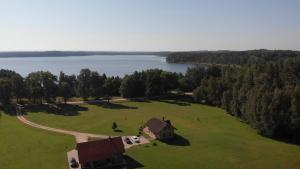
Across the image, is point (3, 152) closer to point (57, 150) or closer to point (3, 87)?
point (57, 150)

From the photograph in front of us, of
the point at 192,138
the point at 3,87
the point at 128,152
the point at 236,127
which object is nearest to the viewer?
the point at 128,152

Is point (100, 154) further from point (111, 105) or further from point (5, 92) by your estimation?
point (5, 92)

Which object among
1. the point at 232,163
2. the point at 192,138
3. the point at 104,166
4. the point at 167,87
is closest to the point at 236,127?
the point at 192,138

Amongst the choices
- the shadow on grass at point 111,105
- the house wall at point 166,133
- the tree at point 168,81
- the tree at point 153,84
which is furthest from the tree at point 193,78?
the house wall at point 166,133

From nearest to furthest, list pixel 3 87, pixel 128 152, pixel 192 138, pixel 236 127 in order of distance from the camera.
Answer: pixel 128 152, pixel 192 138, pixel 236 127, pixel 3 87

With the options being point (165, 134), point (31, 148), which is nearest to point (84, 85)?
point (31, 148)

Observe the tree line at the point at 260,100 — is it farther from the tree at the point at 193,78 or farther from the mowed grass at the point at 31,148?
the mowed grass at the point at 31,148
